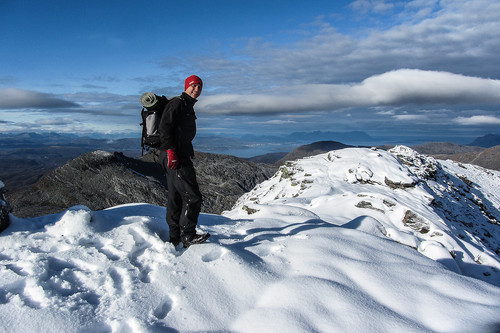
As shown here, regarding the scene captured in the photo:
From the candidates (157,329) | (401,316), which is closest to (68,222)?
(157,329)

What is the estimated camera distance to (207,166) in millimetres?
32062

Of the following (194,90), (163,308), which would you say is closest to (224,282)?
(163,308)

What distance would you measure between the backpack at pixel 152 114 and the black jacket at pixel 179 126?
289 millimetres

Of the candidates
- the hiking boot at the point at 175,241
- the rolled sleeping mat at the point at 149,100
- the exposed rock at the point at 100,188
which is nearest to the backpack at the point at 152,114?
the rolled sleeping mat at the point at 149,100

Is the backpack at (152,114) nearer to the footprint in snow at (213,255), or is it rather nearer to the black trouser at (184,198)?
the black trouser at (184,198)

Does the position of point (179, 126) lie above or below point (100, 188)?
above

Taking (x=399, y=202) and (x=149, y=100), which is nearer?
(x=149, y=100)

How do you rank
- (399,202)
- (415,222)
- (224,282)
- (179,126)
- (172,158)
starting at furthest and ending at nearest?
(399,202) → (415,222) → (179,126) → (172,158) → (224,282)

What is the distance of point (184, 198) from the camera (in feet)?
21.1

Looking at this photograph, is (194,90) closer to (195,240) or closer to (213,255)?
(195,240)

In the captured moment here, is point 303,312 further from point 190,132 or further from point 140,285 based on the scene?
point 190,132

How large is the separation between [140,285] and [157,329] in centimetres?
106

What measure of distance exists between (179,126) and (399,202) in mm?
13319

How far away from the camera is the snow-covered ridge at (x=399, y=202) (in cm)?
1134
